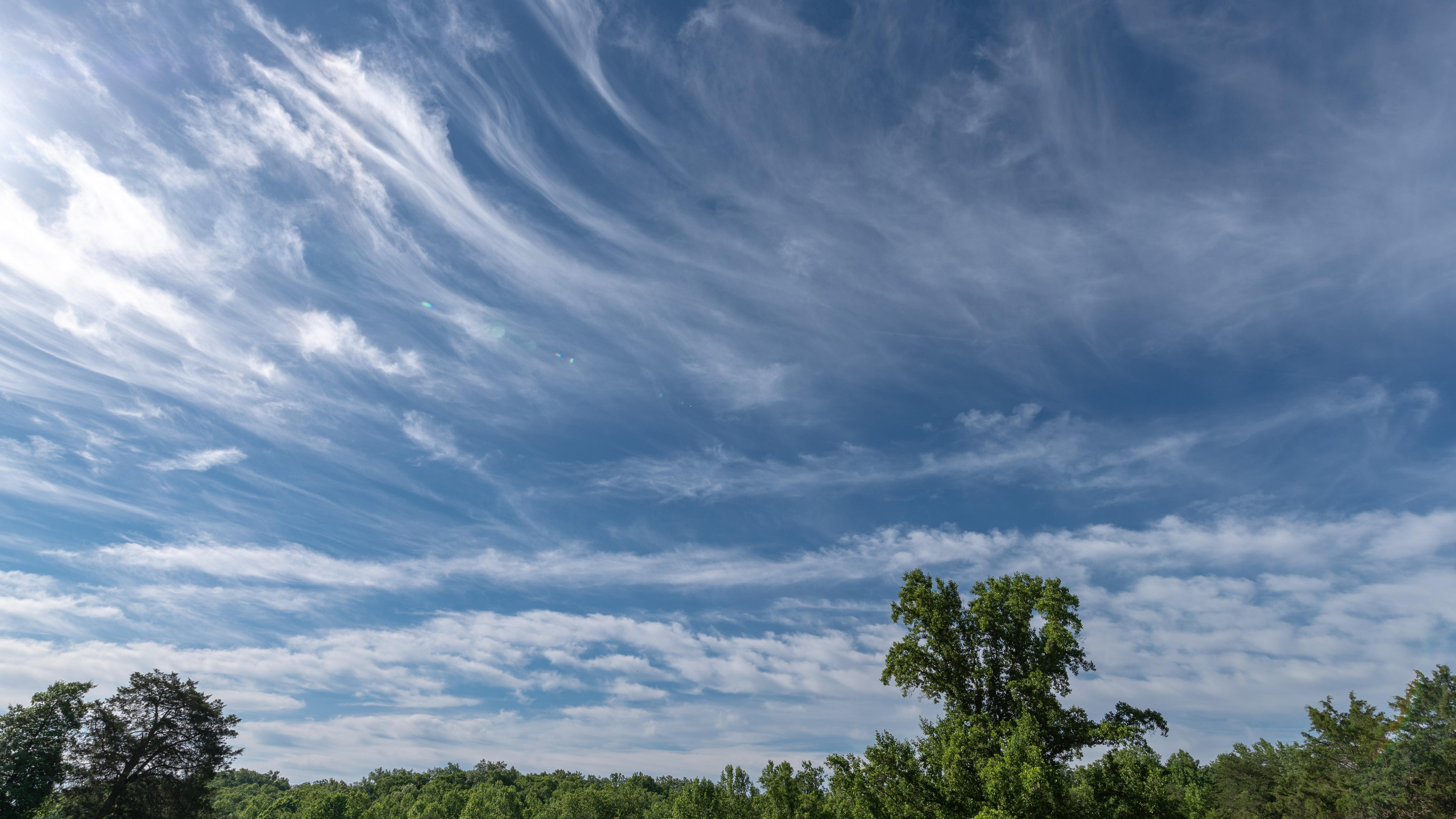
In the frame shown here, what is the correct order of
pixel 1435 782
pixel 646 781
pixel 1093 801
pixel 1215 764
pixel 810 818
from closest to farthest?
pixel 1093 801
pixel 1435 782
pixel 810 818
pixel 1215 764
pixel 646 781

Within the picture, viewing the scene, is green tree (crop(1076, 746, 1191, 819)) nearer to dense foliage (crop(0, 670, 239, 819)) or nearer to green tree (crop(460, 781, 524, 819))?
dense foliage (crop(0, 670, 239, 819))

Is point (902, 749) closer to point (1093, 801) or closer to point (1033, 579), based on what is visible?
point (1093, 801)

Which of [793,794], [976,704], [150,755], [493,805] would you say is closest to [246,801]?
[493,805]

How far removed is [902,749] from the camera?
30.1 metres

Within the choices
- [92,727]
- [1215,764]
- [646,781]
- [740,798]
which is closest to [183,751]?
[92,727]

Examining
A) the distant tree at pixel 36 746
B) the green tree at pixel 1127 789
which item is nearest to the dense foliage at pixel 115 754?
the distant tree at pixel 36 746

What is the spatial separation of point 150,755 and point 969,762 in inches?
2757

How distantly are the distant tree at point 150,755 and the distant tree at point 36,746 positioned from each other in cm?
106

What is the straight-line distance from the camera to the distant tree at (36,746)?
5116 centimetres

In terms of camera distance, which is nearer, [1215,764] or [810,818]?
[810,818]

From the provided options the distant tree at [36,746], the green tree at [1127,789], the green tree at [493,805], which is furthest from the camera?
the green tree at [493,805]

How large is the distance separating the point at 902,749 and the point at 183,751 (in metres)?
66.8

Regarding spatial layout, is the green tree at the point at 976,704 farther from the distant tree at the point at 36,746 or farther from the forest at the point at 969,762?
the distant tree at the point at 36,746

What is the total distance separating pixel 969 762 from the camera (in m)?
28.9
